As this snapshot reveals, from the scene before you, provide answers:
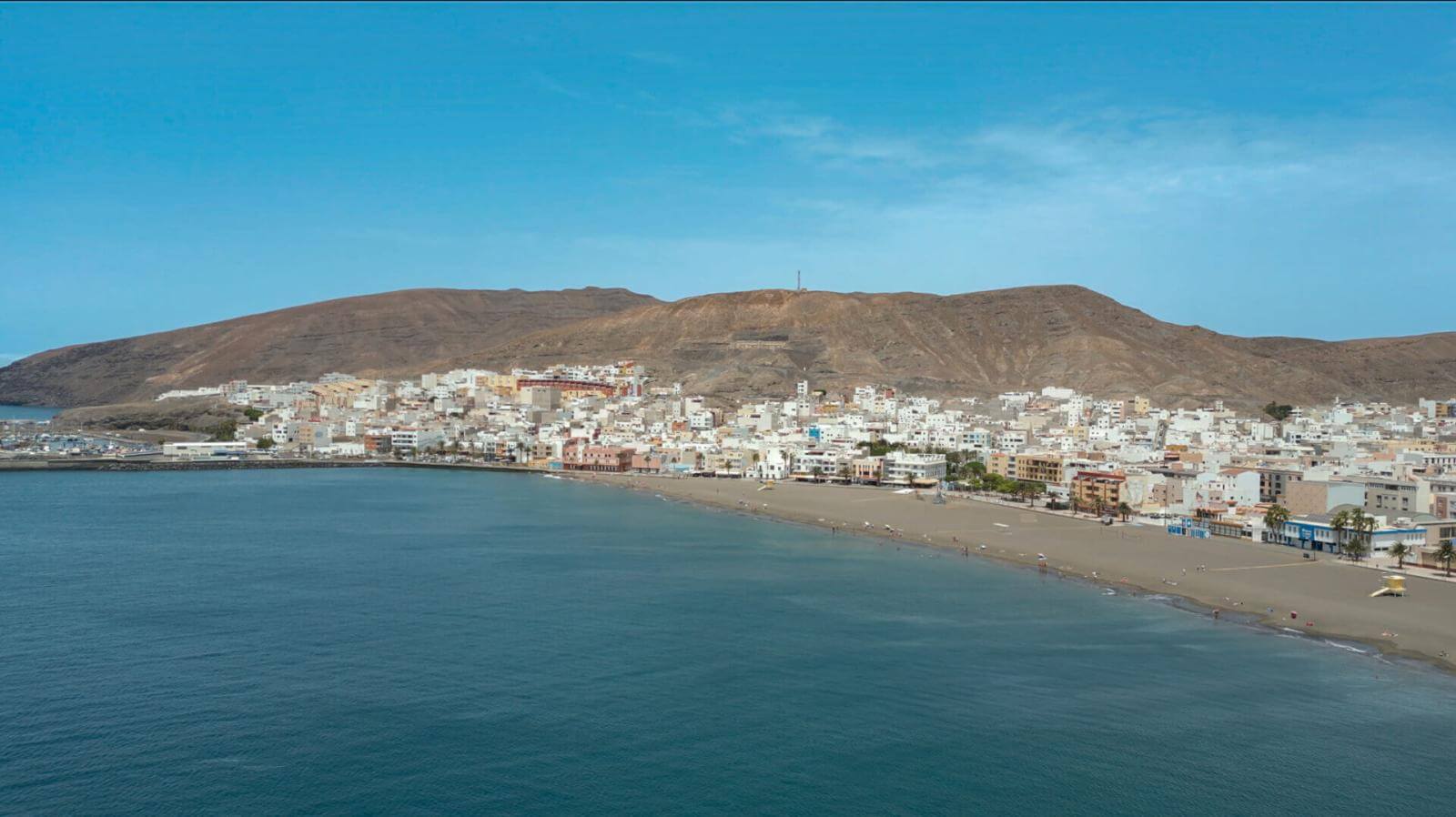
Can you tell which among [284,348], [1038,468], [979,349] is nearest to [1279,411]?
[979,349]

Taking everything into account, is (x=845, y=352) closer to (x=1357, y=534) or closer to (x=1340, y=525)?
(x=1340, y=525)

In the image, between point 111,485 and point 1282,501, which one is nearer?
point 1282,501

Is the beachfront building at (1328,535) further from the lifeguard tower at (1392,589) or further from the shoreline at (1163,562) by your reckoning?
the lifeguard tower at (1392,589)

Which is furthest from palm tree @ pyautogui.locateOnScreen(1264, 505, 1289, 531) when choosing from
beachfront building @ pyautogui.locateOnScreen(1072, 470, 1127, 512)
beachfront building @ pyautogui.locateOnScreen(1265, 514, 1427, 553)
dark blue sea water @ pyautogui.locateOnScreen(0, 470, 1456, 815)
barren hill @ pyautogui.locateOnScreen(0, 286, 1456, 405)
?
barren hill @ pyautogui.locateOnScreen(0, 286, 1456, 405)

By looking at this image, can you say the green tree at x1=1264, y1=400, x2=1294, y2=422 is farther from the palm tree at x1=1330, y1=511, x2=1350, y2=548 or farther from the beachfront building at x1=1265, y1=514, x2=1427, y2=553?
the palm tree at x1=1330, y1=511, x2=1350, y2=548

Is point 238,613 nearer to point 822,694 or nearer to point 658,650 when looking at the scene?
point 658,650

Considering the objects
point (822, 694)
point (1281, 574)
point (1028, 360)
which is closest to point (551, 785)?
point (822, 694)
